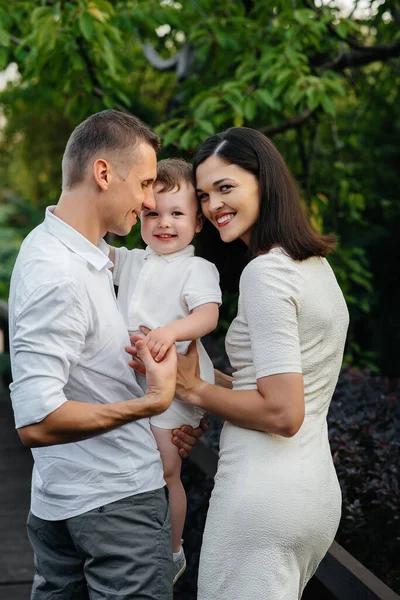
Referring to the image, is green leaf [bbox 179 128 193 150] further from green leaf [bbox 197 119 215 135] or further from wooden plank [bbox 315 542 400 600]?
wooden plank [bbox 315 542 400 600]

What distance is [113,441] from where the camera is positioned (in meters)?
2.19

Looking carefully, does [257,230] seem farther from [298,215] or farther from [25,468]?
[25,468]

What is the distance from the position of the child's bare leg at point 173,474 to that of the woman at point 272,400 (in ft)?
1.18

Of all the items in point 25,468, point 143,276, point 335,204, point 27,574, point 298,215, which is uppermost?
point 298,215

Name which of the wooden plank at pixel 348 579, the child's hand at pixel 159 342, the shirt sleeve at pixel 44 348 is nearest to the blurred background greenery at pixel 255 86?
the child's hand at pixel 159 342

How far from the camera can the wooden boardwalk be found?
4.49 metres

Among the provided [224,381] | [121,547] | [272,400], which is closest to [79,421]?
[121,547]

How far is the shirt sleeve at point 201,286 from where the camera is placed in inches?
105

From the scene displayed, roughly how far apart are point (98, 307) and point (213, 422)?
266cm

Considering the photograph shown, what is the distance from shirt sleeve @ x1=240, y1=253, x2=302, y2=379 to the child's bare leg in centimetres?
64

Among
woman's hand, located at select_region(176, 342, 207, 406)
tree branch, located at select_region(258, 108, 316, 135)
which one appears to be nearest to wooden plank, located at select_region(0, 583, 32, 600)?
woman's hand, located at select_region(176, 342, 207, 406)

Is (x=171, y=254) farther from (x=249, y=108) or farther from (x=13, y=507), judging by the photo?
(x=13, y=507)

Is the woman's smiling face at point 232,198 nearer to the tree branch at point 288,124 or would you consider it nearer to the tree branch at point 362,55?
the tree branch at point 288,124

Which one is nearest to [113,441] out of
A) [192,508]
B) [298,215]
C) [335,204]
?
[298,215]
